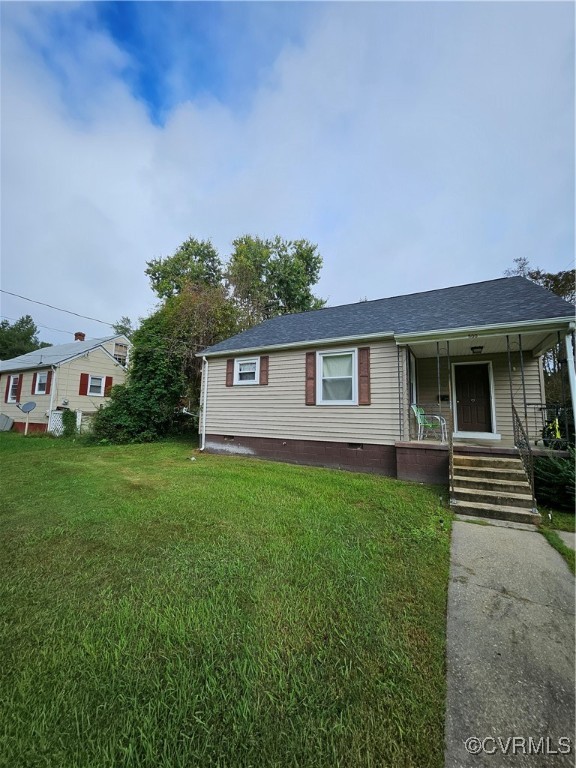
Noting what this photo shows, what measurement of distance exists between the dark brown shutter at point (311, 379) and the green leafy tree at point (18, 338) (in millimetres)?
39227

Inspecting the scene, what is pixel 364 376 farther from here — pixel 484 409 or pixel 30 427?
pixel 30 427

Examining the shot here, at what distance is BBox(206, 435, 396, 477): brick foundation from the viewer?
6965 millimetres

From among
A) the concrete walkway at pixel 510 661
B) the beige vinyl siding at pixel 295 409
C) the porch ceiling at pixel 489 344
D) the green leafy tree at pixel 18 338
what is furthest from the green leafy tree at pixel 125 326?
the concrete walkway at pixel 510 661

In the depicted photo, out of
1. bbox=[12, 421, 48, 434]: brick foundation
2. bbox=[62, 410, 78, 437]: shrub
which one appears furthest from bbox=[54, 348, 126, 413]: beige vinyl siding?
bbox=[62, 410, 78, 437]: shrub

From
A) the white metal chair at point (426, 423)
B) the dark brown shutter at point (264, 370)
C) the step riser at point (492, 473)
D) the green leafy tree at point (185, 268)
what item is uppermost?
the green leafy tree at point (185, 268)

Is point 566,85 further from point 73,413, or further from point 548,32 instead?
point 73,413

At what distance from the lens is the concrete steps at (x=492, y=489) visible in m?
4.41

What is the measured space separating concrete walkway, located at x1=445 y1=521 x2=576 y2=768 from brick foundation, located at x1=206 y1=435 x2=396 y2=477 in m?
3.68

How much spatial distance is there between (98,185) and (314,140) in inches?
336

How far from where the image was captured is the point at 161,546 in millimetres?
3225

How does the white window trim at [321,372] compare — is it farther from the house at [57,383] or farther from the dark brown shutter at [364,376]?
the house at [57,383]

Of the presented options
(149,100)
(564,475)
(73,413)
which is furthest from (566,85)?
(73,413)

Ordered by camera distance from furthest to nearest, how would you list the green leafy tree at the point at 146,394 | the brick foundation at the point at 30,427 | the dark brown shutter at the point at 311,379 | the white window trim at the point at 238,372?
the brick foundation at the point at 30,427
the green leafy tree at the point at 146,394
the white window trim at the point at 238,372
the dark brown shutter at the point at 311,379

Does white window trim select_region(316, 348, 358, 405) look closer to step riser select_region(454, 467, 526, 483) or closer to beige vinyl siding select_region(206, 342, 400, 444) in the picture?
beige vinyl siding select_region(206, 342, 400, 444)
